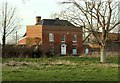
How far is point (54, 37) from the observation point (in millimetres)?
73438

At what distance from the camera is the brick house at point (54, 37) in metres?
71.0

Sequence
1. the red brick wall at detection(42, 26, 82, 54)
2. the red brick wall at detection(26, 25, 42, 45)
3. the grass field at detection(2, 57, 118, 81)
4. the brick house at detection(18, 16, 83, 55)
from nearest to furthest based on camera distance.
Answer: the grass field at detection(2, 57, 118, 81) → the red brick wall at detection(26, 25, 42, 45) → the brick house at detection(18, 16, 83, 55) → the red brick wall at detection(42, 26, 82, 54)

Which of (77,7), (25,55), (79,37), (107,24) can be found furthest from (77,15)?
(79,37)

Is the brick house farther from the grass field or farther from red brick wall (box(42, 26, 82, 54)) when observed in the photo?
the grass field

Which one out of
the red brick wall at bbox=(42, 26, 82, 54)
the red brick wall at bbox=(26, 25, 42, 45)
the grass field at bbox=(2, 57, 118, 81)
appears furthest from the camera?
the red brick wall at bbox=(42, 26, 82, 54)

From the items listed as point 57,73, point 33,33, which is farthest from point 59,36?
point 57,73

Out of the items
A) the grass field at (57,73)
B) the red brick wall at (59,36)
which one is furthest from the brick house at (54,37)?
the grass field at (57,73)

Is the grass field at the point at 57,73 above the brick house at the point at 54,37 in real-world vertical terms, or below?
below

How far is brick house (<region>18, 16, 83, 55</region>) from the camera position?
7100 cm

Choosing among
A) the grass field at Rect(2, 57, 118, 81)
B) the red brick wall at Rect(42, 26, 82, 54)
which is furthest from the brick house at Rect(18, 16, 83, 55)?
the grass field at Rect(2, 57, 118, 81)

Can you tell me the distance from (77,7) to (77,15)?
1048 millimetres

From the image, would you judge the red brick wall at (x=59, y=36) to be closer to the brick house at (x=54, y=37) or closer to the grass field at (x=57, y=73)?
the brick house at (x=54, y=37)

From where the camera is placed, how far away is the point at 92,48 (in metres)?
78.6

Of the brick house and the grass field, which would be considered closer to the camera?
the grass field
